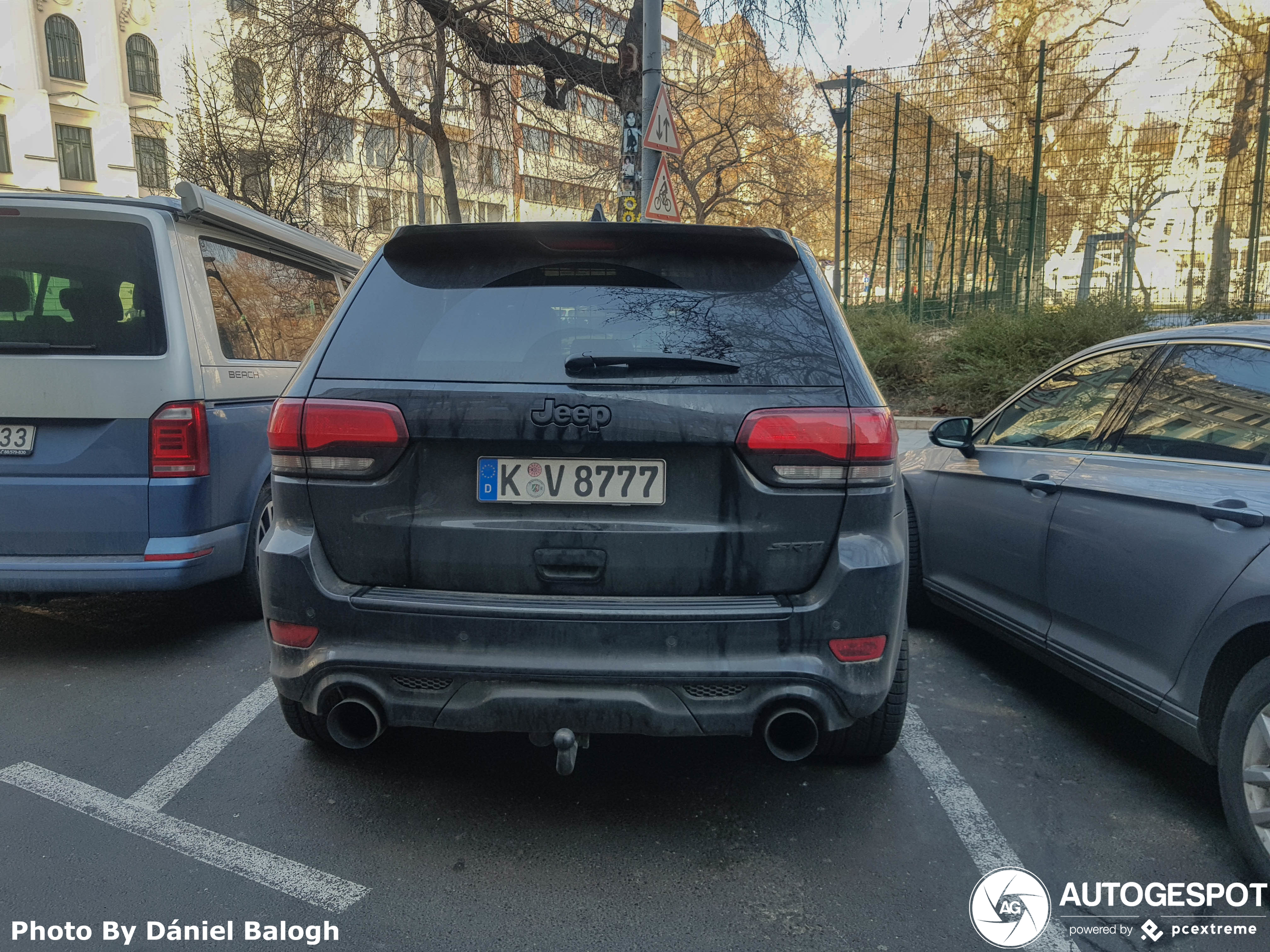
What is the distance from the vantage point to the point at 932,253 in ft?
49.6

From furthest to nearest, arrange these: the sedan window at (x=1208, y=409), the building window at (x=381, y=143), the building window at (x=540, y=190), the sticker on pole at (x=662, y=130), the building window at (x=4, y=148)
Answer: the building window at (x=4, y=148) → the building window at (x=540, y=190) → the building window at (x=381, y=143) → the sticker on pole at (x=662, y=130) → the sedan window at (x=1208, y=409)

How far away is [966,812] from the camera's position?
2.75 m

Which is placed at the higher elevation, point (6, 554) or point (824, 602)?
point (824, 602)

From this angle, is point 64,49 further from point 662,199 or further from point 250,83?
point 662,199

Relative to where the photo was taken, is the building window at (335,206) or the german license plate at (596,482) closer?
the german license plate at (596,482)

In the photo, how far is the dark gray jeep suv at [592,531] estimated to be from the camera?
2.27 metres

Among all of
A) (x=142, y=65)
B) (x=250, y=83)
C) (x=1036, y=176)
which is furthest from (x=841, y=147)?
(x=142, y=65)

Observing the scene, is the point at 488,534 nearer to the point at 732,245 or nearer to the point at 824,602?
the point at 824,602

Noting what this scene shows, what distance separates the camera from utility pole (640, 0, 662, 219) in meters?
9.58

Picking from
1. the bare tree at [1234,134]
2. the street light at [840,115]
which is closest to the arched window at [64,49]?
the street light at [840,115]

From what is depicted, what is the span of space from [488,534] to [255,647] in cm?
251

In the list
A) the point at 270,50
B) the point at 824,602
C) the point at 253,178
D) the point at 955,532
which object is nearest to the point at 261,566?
the point at 824,602

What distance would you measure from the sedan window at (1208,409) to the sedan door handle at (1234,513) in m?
0.16

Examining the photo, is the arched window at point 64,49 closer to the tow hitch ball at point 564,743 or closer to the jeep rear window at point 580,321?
the jeep rear window at point 580,321
